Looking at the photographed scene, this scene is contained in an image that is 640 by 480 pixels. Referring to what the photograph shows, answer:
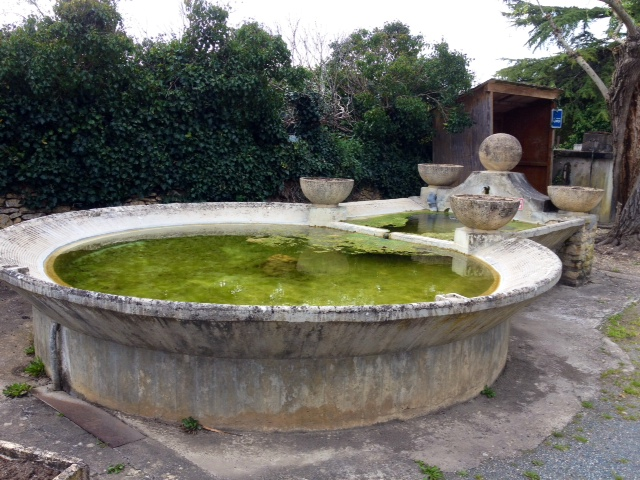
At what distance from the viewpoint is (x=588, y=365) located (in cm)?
587

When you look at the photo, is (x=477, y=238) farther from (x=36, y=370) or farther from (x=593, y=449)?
(x=36, y=370)

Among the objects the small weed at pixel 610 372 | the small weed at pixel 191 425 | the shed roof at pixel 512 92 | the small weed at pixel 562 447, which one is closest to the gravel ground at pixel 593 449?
the small weed at pixel 562 447

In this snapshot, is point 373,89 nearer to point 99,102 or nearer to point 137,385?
point 99,102

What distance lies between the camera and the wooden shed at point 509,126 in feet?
39.2

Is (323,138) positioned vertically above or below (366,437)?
above

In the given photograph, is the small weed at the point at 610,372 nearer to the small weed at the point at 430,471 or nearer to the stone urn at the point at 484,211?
the stone urn at the point at 484,211

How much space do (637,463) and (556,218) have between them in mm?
5584

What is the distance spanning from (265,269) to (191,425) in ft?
7.08

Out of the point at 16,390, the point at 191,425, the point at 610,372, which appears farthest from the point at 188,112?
the point at 610,372

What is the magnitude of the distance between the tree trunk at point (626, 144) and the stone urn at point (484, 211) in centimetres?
649

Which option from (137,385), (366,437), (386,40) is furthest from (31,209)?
(386,40)

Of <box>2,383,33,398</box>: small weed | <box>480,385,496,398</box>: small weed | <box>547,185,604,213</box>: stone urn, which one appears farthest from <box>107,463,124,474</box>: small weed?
<box>547,185,604,213</box>: stone urn

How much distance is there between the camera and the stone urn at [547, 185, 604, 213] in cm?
869

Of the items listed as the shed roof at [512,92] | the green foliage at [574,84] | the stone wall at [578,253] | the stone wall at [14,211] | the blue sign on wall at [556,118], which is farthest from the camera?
the green foliage at [574,84]
